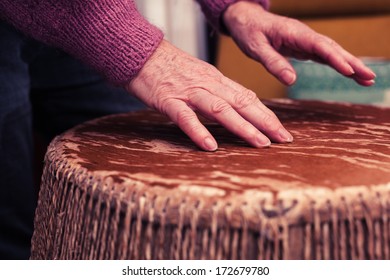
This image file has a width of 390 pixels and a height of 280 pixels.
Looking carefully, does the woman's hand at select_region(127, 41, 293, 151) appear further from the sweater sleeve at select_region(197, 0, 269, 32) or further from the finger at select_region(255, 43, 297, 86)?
the sweater sleeve at select_region(197, 0, 269, 32)

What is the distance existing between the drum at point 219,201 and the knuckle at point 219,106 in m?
0.05

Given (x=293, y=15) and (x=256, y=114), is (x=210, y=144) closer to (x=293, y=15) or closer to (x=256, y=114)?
(x=256, y=114)

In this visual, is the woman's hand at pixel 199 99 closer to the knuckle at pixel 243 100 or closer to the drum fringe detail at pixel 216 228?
the knuckle at pixel 243 100

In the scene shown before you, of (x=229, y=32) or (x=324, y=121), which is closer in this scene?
(x=324, y=121)

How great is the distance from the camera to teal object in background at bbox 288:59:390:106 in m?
1.70

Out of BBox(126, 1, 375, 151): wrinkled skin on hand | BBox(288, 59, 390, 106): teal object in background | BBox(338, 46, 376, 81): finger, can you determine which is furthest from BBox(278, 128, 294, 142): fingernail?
BBox(288, 59, 390, 106): teal object in background

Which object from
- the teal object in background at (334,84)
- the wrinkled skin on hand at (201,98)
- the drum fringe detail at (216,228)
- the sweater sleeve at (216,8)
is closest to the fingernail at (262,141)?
the wrinkled skin on hand at (201,98)

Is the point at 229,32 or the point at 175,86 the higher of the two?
the point at 229,32

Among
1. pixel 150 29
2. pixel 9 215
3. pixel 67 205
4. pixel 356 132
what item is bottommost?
pixel 9 215

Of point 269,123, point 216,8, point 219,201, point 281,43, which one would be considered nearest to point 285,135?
point 269,123

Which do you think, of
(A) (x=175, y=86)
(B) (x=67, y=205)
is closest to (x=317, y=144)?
(A) (x=175, y=86)

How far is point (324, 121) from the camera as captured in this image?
0.81 meters

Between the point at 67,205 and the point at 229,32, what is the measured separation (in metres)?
0.55

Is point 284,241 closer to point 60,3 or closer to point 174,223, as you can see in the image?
point 174,223
